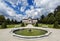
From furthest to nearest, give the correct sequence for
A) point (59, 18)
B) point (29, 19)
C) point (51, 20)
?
point (29, 19) < point (51, 20) < point (59, 18)

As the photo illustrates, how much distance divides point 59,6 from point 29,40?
50.2 meters

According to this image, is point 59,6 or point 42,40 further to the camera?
point 59,6

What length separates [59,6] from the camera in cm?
5581

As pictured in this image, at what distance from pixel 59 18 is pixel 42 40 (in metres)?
26.9

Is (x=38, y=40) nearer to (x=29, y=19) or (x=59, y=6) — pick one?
(x=59, y=6)

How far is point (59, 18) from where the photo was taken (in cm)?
3475

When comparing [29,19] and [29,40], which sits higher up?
[29,40]

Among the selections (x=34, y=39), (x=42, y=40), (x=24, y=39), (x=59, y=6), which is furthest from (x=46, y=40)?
(x=59, y=6)

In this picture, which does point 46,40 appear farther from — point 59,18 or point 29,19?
point 29,19

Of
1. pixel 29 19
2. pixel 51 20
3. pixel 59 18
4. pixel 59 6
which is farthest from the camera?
pixel 29 19

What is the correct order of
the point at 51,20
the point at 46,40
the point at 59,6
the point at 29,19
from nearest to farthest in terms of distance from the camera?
the point at 46,40 → the point at 51,20 → the point at 59,6 → the point at 29,19

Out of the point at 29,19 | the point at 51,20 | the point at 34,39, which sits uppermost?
the point at 34,39

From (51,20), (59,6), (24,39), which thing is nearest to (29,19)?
(59,6)

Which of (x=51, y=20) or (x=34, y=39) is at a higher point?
(x=34, y=39)
